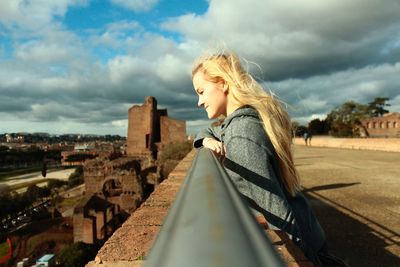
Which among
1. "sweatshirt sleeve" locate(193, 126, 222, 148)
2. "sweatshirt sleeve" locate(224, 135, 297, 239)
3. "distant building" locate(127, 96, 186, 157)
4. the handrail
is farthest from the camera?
"distant building" locate(127, 96, 186, 157)

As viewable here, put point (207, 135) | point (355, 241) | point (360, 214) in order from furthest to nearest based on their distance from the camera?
point (360, 214) → point (355, 241) → point (207, 135)

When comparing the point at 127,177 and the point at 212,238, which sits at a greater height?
the point at 212,238

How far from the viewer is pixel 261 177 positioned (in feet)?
6.15

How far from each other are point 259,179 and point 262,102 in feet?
1.45

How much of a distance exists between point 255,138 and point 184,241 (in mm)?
1473

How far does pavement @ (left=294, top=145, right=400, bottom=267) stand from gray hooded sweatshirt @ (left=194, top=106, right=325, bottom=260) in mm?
2331

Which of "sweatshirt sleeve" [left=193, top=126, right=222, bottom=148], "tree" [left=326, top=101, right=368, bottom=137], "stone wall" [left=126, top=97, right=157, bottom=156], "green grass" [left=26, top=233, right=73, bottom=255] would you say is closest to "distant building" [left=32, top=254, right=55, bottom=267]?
"green grass" [left=26, top=233, right=73, bottom=255]

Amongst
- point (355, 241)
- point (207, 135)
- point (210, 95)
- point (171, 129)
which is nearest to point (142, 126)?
point (171, 129)

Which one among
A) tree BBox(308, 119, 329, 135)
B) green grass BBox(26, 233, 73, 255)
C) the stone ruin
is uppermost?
tree BBox(308, 119, 329, 135)

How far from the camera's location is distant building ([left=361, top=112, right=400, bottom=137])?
59781 millimetres

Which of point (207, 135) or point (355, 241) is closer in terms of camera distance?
point (207, 135)

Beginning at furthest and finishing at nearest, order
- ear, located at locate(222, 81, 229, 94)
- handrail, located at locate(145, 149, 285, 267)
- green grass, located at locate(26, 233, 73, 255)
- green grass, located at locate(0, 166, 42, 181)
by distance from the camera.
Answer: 1. green grass, located at locate(0, 166, 42, 181)
2. green grass, located at locate(26, 233, 73, 255)
3. ear, located at locate(222, 81, 229, 94)
4. handrail, located at locate(145, 149, 285, 267)

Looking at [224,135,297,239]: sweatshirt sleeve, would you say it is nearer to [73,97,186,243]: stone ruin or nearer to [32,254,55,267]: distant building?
[73,97,186,243]: stone ruin

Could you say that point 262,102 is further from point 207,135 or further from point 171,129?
point 171,129
